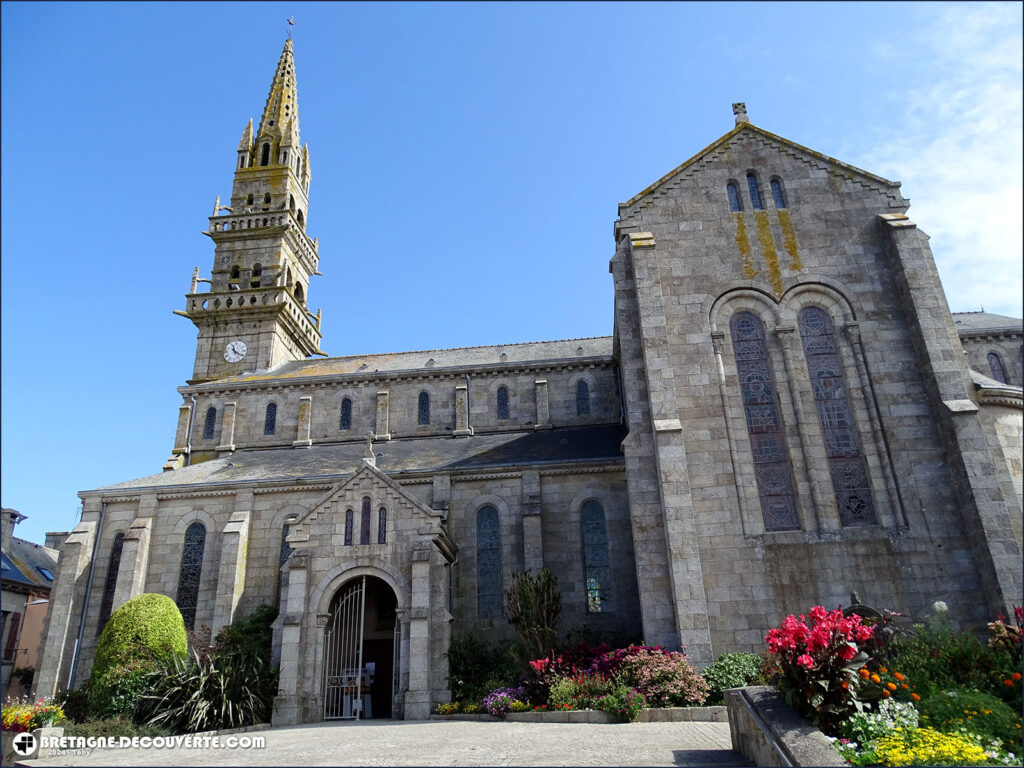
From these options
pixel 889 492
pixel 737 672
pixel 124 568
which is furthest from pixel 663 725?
pixel 124 568

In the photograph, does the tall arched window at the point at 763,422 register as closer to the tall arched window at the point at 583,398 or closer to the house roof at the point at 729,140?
the house roof at the point at 729,140

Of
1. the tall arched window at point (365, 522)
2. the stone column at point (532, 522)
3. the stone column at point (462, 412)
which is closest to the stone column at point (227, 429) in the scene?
the stone column at point (462, 412)

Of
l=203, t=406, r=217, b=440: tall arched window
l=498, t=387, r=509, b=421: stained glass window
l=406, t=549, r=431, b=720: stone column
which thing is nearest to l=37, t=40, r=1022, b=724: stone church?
l=406, t=549, r=431, b=720: stone column

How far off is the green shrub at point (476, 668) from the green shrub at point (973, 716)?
1148 cm

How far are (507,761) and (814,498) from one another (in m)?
12.5

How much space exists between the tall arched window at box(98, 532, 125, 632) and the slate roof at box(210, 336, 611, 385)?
394 inches

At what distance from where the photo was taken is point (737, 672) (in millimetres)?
16672

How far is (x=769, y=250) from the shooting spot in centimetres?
2219

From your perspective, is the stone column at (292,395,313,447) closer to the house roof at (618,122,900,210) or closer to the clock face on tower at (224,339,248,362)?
the clock face on tower at (224,339,248,362)

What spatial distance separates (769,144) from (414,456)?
17675mm

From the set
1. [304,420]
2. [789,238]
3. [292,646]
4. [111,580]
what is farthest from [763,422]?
[111,580]

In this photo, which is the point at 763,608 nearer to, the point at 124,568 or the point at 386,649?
the point at 386,649

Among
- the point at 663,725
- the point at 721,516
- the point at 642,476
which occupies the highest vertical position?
the point at 642,476

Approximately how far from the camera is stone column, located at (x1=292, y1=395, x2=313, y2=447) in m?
32.7
